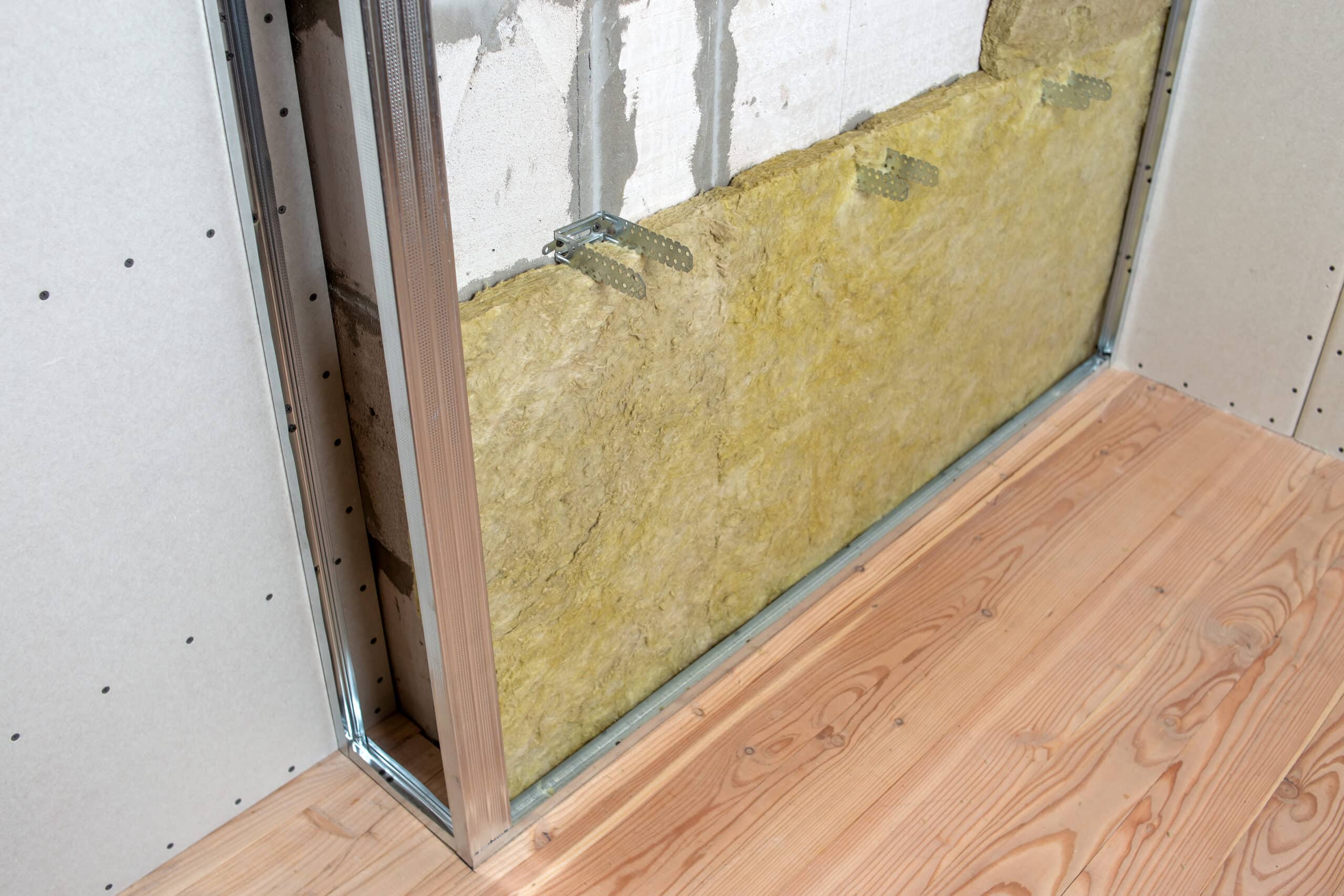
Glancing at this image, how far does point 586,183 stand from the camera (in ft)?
4.67

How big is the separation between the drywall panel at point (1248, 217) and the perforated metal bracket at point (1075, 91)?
332 mm

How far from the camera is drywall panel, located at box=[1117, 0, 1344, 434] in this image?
7.28 ft

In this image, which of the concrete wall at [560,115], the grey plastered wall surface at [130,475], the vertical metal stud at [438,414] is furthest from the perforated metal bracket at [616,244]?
the grey plastered wall surface at [130,475]

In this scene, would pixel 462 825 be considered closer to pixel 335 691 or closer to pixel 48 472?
pixel 335 691

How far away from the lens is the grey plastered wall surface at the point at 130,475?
45.7 inches

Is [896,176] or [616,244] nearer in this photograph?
[616,244]

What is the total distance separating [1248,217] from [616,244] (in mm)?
1543

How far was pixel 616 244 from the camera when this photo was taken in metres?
1.47

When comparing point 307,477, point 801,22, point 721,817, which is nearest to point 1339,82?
point 801,22

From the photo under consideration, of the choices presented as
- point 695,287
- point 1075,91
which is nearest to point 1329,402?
point 1075,91

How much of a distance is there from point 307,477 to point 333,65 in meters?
0.53

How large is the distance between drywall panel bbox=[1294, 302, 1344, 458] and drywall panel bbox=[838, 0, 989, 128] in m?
0.99

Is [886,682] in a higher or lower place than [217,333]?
lower

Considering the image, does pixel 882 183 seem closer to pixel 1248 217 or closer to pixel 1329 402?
pixel 1248 217
